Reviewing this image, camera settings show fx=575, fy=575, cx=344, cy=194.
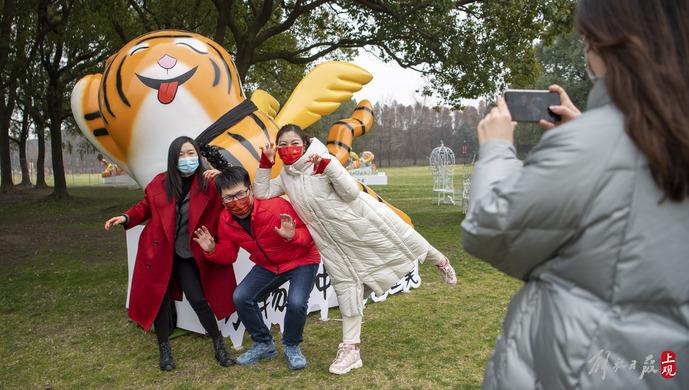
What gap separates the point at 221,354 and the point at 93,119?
2.33m

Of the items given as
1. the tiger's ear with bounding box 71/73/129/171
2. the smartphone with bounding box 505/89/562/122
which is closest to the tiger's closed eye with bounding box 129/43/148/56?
the tiger's ear with bounding box 71/73/129/171

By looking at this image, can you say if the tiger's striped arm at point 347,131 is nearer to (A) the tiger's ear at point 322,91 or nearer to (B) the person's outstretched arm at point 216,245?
(A) the tiger's ear at point 322,91

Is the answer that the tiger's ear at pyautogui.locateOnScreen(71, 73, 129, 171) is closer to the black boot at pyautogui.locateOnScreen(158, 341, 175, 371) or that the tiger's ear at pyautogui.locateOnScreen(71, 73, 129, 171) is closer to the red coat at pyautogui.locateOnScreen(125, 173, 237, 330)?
the red coat at pyautogui.locateOnScreen(125, 173, 237, 330)

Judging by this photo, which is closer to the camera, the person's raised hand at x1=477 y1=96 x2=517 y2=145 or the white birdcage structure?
the person's raised hand at x1=477 y1=96 x2=517 y2=145

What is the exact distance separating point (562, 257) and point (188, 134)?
3.67 m

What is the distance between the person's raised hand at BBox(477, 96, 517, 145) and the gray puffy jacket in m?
0.16

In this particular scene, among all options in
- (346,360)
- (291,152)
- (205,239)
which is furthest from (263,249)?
(346,360)

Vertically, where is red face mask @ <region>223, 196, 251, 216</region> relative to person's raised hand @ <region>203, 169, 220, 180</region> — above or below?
below

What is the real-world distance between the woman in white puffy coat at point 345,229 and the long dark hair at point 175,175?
0.39 metres

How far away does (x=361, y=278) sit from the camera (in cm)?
373

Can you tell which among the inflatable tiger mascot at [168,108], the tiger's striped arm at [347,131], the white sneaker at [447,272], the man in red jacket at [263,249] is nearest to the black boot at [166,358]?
the man in red jacket at [263,249]

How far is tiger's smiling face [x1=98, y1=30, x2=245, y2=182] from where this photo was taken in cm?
441

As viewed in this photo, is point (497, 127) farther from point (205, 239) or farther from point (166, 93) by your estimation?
point (166, 93)

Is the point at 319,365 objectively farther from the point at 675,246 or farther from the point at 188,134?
the point at 675,246
